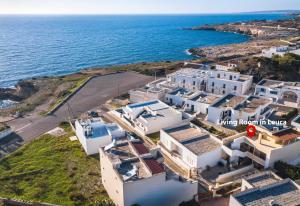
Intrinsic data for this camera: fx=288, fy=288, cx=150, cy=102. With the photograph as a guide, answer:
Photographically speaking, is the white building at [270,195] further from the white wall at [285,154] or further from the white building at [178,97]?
the white building at [178,97]

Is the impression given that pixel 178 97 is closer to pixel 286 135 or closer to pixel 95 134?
pixel 95 134

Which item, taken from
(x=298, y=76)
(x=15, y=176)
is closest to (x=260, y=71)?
(x=298, y=76)

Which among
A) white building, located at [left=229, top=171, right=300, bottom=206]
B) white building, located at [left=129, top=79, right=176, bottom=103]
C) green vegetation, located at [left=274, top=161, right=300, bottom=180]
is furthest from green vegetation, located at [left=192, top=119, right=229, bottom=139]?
white building, located at [left=229, top=171, right=300, bottom=206]

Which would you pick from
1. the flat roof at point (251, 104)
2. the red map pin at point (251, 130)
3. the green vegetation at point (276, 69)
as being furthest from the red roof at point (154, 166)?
the green vegetation at point (276, 69)

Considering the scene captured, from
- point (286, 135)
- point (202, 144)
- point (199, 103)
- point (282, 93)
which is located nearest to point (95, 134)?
point (202, 144)

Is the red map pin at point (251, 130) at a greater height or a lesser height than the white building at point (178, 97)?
greater

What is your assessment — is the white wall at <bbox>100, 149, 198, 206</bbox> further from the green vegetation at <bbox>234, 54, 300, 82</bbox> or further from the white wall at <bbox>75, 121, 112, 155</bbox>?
the green vegetation at <bbox>234, 54, 300, 82</bbox>

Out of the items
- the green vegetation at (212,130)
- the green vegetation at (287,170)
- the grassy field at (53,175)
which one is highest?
the green vegetation at (287,170)
